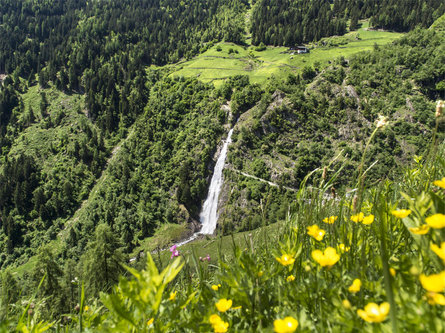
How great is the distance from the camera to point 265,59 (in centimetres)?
10712

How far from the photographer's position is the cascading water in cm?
6732

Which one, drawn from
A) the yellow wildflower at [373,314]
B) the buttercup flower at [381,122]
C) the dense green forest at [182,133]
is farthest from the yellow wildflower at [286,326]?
the dense green forest at [182,133]

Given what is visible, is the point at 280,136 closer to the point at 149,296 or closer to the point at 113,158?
the point at 113,158

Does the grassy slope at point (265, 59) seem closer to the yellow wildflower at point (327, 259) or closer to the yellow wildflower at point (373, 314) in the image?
the yellow wildflower at point (327, 259)

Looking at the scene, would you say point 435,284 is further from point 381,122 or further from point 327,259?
point 381,122

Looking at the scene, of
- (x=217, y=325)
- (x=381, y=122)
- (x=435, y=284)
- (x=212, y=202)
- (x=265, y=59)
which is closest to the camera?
(x=435, y=284)

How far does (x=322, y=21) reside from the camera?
12112 centimetres

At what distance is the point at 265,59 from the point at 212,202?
6732 cm

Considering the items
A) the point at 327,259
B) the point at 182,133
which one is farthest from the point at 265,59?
the point at 327,259

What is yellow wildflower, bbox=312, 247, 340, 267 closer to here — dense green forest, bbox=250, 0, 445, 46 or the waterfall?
the waterfall

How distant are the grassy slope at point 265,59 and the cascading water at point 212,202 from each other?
31.9m

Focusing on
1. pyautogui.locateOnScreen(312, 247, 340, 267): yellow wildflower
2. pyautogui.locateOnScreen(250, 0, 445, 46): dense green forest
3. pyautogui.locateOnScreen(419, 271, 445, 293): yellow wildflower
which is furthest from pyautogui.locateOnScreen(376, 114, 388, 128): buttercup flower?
pyautogui.locateOnScreen(250, 0, 445, 46): dense green forest

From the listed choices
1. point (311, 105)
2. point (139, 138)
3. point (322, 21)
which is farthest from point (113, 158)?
point (322, 21)

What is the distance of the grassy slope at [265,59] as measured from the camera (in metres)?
90.8
